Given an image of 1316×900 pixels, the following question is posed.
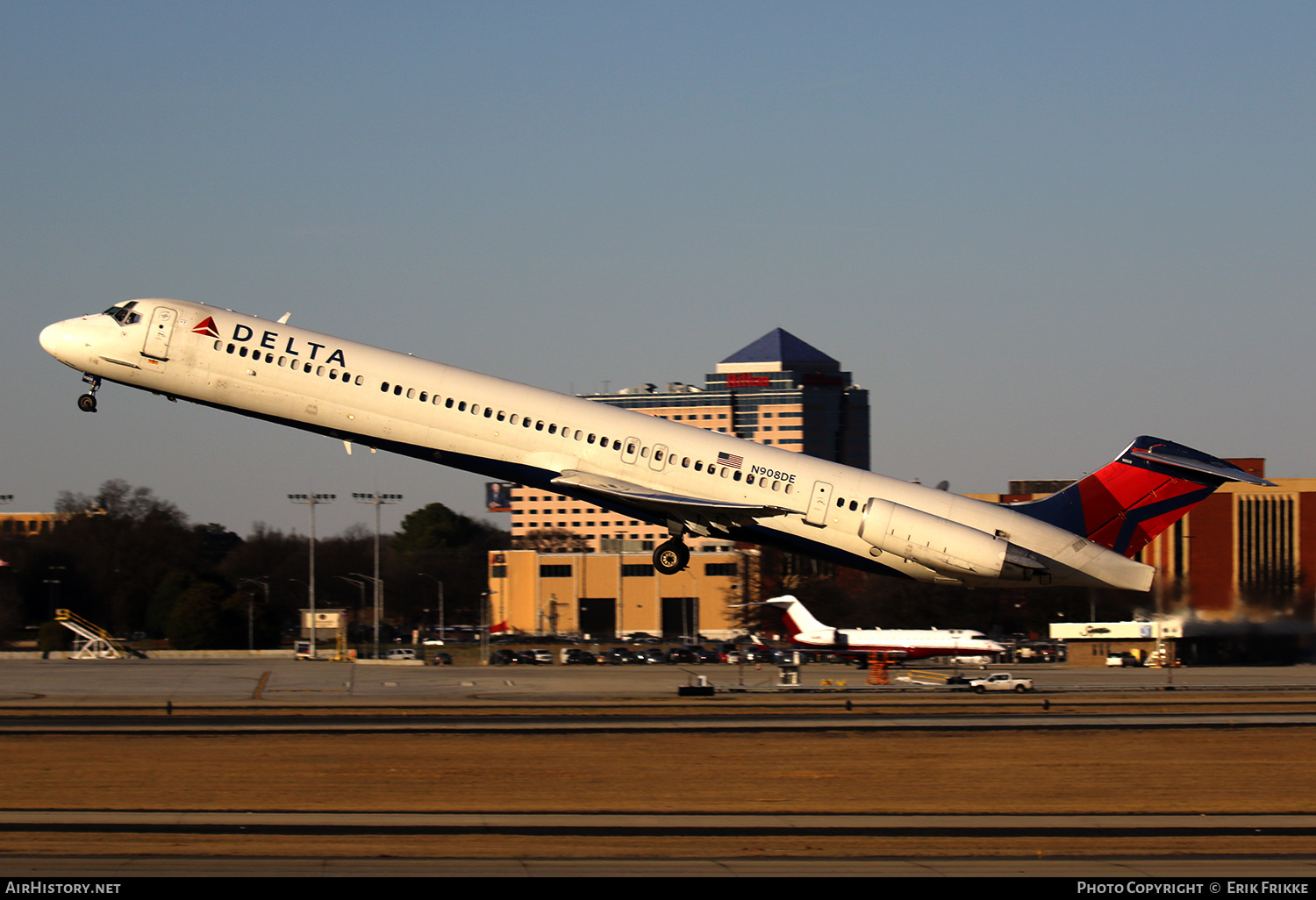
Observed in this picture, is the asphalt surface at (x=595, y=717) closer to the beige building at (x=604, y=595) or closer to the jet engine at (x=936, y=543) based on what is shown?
the jet engine at (x=936, y=543)

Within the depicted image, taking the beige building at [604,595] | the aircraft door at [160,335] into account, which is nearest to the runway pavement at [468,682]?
the aircraft door at [160,335]

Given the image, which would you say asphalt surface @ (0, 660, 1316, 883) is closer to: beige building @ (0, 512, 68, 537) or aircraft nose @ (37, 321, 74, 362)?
aircraft nose @ (37, 321, 74, 362)

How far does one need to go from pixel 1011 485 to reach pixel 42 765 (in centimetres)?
8518

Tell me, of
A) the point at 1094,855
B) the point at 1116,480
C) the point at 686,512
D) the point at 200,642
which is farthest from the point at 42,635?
the point at 1094,855

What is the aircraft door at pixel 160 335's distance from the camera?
3762 cm

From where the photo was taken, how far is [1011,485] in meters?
105

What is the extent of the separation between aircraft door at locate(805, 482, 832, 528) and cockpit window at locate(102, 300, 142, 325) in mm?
Answer: 20540

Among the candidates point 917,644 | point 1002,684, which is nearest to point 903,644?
point 917,644

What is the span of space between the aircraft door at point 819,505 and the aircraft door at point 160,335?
63.7 ft

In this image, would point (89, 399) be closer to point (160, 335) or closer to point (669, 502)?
point (160, 335)

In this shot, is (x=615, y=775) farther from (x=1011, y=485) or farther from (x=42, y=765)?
(x=1011, y=485)

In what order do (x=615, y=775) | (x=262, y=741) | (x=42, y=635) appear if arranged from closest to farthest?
(x=615, y=775), (x=262, y=741), (x=42, y=635)

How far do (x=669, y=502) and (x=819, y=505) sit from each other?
203 inches

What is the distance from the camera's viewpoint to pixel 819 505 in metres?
39.3
